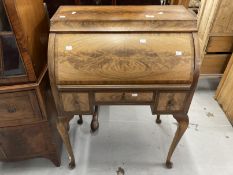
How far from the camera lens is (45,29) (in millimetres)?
1407

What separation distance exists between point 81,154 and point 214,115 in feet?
4.64

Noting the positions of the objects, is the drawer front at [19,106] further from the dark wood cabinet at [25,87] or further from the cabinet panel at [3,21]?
the cabinet panel at [3,21]

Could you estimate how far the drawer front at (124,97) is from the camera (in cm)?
118

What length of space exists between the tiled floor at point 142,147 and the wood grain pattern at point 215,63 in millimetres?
419

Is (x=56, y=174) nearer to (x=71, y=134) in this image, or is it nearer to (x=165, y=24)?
(x=71, y=134)

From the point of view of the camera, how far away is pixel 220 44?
2092mm

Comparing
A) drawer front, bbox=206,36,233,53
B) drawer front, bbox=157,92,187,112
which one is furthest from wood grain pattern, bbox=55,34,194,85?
drawer front, bbox=206,36,233,53

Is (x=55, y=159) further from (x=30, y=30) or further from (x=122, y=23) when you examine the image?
(x=122, y=23)

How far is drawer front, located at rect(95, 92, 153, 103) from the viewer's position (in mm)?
1180

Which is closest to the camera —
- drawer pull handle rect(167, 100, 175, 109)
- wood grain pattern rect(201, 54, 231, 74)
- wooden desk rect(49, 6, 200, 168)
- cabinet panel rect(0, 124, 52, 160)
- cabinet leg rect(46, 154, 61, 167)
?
wooden desk rect(49, 6, 200, 168)

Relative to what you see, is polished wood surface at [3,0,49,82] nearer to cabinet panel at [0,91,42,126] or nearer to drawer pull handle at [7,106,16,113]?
cabinet panel at [0,91,42,126]

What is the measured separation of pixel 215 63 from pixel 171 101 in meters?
1.32

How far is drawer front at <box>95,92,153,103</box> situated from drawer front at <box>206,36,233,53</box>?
4.20 ft

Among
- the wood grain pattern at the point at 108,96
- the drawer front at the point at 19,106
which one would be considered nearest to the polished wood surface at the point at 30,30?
the drawer front at the point at 19,106
